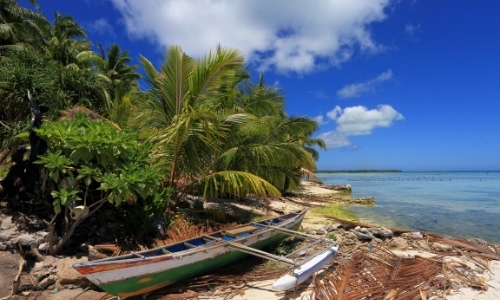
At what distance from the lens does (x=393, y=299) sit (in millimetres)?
4219

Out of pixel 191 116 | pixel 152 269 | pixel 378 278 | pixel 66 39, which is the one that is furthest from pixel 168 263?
pixel 66 39

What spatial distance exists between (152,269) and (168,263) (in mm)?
236

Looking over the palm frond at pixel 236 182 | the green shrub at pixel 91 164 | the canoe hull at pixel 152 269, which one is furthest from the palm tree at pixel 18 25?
the canoe hull at pixel 152 269

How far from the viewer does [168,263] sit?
4367 mm

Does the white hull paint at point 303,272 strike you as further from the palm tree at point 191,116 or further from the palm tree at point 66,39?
the palm tree at point 66,39

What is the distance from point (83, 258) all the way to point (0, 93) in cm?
678

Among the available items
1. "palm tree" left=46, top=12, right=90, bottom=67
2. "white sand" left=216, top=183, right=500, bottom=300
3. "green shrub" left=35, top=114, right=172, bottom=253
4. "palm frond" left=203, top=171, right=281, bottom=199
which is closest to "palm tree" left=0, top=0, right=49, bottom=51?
"palm tree" left=46, top=12, right=90, bottom=67

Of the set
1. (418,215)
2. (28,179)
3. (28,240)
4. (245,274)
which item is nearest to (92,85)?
(28,179)

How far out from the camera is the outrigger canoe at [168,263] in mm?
3889

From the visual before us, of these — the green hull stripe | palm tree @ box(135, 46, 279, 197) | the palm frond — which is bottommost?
the green hull stripe

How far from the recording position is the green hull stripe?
4.05m

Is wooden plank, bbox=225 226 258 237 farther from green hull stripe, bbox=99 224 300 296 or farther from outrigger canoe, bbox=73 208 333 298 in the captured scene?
green hull stripe, bbox=99 224 300 296

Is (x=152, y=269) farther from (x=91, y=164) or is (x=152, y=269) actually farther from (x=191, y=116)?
(x=191, y=116)

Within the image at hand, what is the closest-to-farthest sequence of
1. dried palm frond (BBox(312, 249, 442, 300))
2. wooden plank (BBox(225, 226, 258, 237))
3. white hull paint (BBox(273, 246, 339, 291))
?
white hull paint (BBox(273, 246, 339, 291)) → dried palm frond (BBox(312, 249, 442, 300)) → wooden plank (BBox(225, 226, 258, 237))
